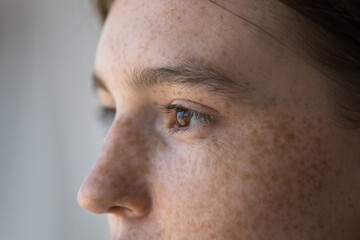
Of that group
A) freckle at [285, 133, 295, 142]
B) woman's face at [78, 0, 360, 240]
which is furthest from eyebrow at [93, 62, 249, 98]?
freckle at [285, 133, 295, 142]

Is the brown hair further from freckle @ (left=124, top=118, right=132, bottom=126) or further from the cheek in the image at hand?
freckle @ (left=124, top=118, right=132, bottom=126)

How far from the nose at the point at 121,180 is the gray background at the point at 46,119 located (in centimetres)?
122

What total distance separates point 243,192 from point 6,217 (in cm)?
167

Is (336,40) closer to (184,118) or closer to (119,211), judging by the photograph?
(184,118)

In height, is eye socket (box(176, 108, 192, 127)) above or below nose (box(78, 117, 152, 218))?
above

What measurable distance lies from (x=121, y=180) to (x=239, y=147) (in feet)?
0.80

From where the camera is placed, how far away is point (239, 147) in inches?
29.2

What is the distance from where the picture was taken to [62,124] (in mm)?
2121

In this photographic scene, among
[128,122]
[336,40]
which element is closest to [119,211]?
[128,122]

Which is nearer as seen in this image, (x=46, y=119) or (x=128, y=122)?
(x=128, y=122)

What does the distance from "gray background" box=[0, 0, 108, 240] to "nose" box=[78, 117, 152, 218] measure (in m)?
1.22

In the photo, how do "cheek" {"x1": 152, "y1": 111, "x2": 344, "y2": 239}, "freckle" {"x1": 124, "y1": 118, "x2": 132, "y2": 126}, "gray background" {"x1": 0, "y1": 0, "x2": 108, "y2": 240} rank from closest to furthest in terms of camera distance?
"cheek" {"x1": 152, "y1": 111, "x2": 344, "y2": 239}, "freckle" {"x1": 124, "y1": 118, "x2": 132, "y2": 126}, "gray background" {"x1": 0, "y1": 0, "x2": 108, "y2": 240}

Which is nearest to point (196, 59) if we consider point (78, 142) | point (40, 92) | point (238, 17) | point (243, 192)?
point (238, 17)

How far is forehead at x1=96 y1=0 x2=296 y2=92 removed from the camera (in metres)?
0.74
